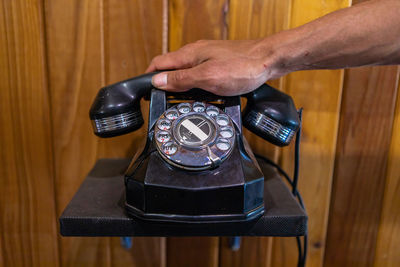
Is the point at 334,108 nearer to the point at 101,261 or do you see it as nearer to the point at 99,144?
the point at 99,144

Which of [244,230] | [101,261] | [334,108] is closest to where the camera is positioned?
[244,230]

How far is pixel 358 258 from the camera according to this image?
97 cm

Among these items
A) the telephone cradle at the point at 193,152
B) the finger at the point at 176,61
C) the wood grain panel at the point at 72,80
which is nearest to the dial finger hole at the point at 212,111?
the telephone cradle at the point at 193,152

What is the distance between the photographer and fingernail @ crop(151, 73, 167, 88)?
66 centimetres

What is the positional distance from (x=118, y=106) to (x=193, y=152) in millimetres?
191

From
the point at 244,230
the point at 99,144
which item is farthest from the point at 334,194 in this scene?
the point at 99,144

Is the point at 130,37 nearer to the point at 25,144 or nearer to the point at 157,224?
the point at 25,144

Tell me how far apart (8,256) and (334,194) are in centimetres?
93

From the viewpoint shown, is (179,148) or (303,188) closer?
(179,148)

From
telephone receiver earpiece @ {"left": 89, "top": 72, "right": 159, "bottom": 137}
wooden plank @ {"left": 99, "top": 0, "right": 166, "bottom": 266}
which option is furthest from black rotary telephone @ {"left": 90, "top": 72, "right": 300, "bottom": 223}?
wooden plank @ {"left": 99, "top": 0, "right": 166, "bottom": 266}

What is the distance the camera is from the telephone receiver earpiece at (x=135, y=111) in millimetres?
651

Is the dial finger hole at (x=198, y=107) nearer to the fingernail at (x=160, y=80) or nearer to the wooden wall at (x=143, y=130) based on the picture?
the fingernail at (x=160, y=80)

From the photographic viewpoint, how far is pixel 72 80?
86cm

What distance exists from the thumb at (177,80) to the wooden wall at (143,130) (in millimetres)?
213
